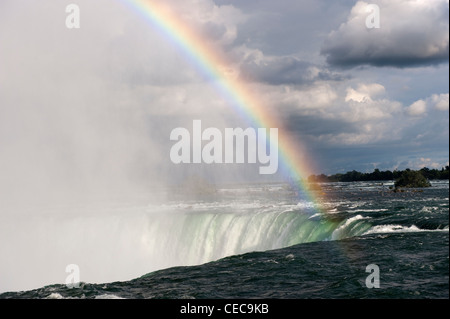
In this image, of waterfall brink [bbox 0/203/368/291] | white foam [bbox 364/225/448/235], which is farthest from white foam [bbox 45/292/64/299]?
white foam [bbox 364/225/448/235]

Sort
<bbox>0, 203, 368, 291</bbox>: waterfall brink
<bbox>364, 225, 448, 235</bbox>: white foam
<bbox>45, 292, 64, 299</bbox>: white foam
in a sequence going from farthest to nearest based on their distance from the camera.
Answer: <bbox>0, 203, 368, 291</bbox>: waterfall brink, <bbox>364, 225, 448, 235</bbox>: white foam, <bbox>45, 292, 64, 299</bbox>: white foam

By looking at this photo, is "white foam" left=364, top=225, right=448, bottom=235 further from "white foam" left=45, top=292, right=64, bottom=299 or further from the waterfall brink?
"white foam" left=45, top=292, right=64, bottom=299

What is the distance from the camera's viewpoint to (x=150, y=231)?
3641 cm

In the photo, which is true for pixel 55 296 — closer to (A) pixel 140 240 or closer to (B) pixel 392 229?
(B) pixel 392 229

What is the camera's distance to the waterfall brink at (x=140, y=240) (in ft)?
95.0

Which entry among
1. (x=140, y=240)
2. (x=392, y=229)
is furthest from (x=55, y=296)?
(x=140, y=240)

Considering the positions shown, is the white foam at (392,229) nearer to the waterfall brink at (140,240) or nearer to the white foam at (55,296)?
the waterfall brink at (140,240)

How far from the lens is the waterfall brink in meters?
29.0

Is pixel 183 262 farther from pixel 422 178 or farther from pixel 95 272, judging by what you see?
pixel 422 178

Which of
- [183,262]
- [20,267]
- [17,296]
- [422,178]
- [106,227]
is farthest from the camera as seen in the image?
[422,178]

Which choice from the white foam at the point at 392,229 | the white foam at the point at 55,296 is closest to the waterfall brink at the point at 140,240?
the white foam at the point at 392,229

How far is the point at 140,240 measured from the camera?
3612 cm
